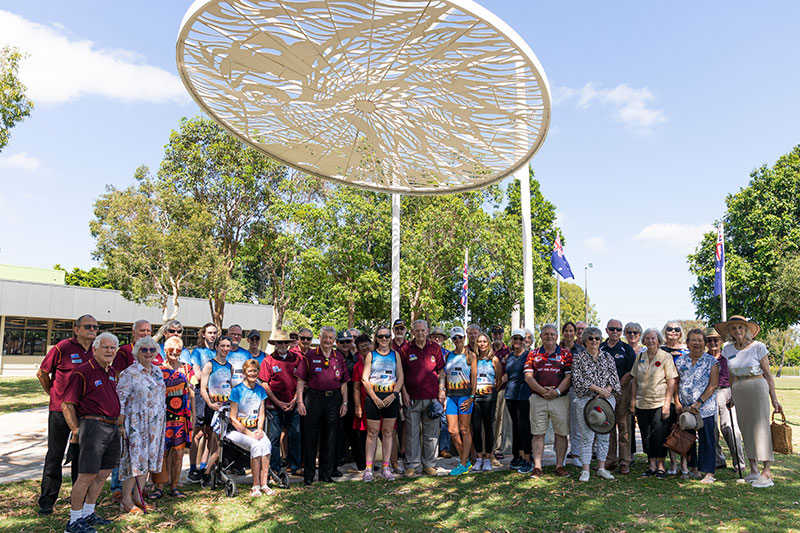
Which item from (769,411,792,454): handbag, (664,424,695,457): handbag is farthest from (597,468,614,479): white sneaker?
(769,411,792,454): handbag

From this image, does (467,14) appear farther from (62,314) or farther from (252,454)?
(62,314)

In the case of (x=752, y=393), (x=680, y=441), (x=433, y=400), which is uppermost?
(x=752, y=393)

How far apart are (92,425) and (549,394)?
5.07 m

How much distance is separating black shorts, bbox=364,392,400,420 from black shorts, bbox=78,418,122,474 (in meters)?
3.02

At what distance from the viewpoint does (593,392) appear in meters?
7.10

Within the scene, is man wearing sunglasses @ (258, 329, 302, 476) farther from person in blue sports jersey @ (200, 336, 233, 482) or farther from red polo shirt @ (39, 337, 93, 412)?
red polo shirt @ (39, 337, 93, 412)

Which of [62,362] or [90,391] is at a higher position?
[62,362]

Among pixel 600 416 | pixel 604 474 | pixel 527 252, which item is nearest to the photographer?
pixel 600 416

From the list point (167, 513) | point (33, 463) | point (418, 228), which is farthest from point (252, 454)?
point (418, 228)

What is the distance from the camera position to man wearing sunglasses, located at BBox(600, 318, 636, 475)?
751cm

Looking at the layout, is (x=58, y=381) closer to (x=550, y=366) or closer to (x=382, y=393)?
(x=382, y=393)

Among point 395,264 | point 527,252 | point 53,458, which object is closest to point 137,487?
point 53,458

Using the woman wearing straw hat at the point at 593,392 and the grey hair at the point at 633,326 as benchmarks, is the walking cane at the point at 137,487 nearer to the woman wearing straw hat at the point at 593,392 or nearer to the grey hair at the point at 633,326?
the woman wearing straw hat at the point at 593,392

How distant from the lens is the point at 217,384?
23.0 feet
